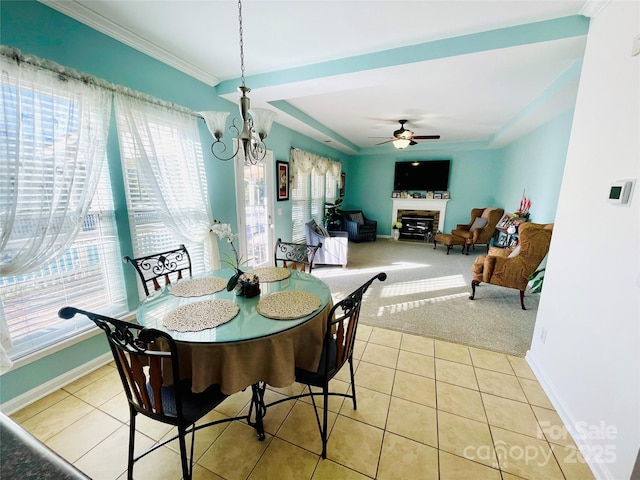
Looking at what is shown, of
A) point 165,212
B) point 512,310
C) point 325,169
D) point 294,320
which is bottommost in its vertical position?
point 512,310

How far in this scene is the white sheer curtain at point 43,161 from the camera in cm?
143

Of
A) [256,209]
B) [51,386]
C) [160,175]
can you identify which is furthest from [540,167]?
[51,386]

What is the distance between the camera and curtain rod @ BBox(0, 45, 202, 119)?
1402mm

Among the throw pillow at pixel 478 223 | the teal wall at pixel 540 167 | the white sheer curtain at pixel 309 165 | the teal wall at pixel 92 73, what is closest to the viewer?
the teal wall at pixel 92 73

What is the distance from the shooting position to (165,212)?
227 centimetres

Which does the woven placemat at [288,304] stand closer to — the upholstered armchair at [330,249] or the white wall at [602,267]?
the white wall at [602,267]

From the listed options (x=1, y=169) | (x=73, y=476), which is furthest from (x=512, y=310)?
(x=1, y=169)

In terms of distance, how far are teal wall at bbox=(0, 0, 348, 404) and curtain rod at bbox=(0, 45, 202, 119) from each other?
0.11 meters

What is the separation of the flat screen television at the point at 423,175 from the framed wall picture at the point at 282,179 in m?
3.76

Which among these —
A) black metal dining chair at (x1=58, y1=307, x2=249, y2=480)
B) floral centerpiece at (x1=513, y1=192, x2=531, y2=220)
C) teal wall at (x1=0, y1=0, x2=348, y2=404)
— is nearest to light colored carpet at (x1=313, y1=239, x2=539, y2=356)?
floral centerpiece at (x1=513, y1=192, x2=531, y2=220)

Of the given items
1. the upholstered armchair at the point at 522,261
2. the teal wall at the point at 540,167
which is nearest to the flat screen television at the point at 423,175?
the teal wall at the point at 540,167

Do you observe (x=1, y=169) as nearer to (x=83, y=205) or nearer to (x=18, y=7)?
(x=83, y=205)

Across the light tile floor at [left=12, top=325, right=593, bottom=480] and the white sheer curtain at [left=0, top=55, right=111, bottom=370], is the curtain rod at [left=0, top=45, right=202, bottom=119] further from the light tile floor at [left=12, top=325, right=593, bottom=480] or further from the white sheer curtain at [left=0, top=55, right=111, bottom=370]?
the light tile floor at [left=12, top=325, right=593, bottom=480]

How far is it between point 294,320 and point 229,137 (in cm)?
251
